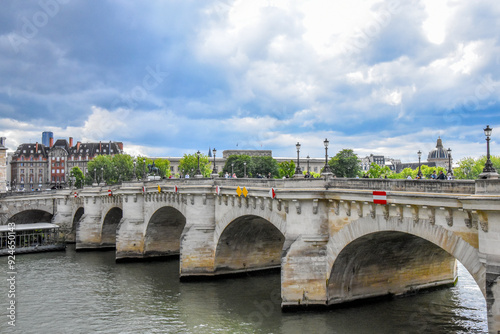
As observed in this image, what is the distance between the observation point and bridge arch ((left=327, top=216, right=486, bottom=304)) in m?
19.5

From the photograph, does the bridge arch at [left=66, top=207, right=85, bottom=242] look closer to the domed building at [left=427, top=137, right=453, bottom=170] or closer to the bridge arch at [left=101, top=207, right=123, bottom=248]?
the bridge arch at [left=101, top=207, right=123, bottom=248]

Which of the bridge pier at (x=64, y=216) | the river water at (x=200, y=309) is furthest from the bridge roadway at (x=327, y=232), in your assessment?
the bridge pier at (x=64, y=216)

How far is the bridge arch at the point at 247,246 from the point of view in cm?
3572

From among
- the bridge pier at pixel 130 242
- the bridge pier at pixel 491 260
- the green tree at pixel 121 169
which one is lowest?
the bridge pier at pixel 130 242

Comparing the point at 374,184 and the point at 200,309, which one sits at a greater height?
the point at 374,184

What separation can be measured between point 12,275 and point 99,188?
19569mm

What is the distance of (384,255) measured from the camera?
26.8m

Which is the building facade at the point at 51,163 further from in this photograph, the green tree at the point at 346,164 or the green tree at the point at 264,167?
the green tree at the point at 346,164

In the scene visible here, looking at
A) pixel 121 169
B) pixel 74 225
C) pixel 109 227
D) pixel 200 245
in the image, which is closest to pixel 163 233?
pixel 200 245

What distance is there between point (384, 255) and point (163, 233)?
27.2 m

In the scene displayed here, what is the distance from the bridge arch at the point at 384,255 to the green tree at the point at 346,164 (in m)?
55.8

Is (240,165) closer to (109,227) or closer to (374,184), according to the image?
(109,227)

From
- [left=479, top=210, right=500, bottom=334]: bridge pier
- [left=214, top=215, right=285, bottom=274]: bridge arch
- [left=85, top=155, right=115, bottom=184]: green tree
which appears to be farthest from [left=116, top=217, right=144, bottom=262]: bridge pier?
[left=85, top=155, right=115, bottom=184]: green tree

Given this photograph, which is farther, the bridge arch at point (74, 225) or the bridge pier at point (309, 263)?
the bridge arch at point (74, 225)
